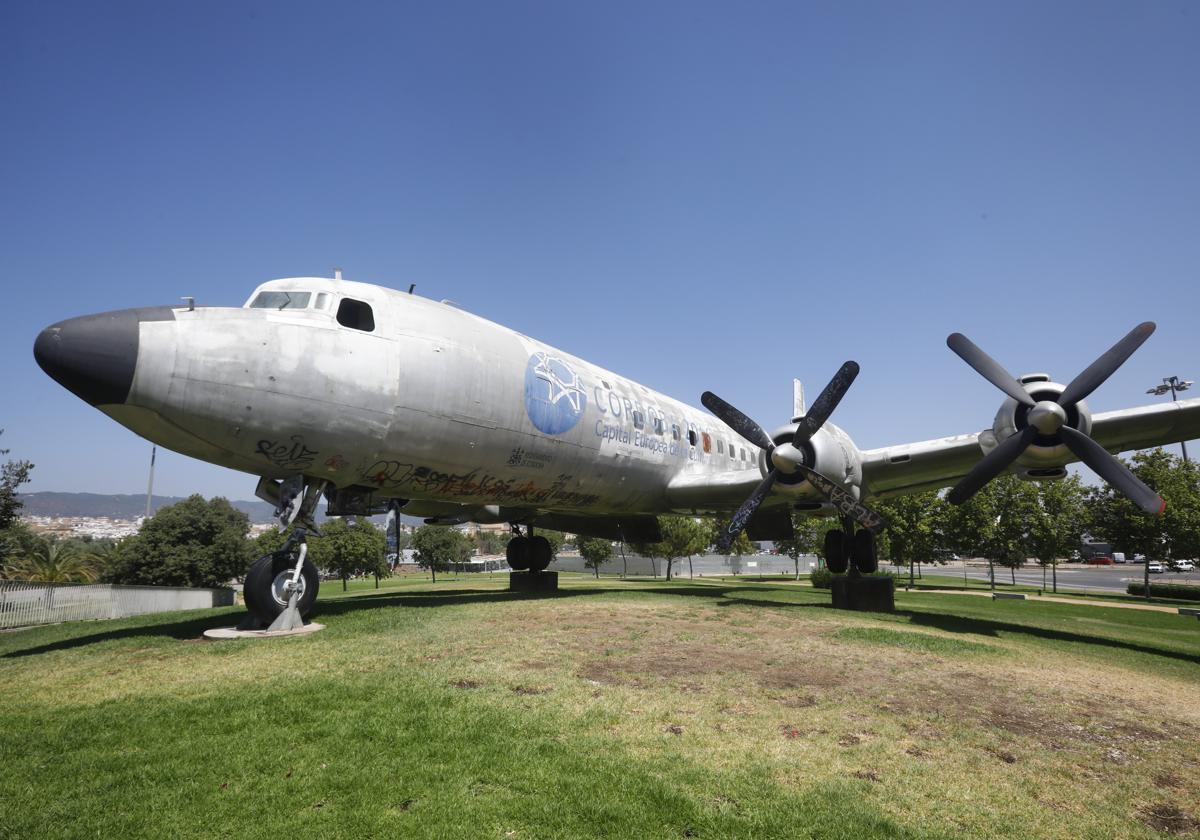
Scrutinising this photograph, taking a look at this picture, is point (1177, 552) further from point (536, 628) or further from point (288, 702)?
point (288, 702)

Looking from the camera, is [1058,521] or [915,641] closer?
[915,641]

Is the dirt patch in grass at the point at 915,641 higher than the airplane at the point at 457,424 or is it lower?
lower

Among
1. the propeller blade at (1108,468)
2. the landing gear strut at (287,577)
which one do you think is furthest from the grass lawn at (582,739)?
the propeller blade at (1108,468)

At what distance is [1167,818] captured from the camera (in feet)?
14.5

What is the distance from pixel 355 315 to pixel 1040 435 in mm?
13553

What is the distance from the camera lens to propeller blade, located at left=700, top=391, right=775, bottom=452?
49.1 feet

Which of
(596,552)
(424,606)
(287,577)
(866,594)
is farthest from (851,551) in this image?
(596,552)

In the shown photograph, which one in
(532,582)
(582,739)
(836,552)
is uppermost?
(836,552)

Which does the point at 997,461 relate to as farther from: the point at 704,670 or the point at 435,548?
the point at 435,548

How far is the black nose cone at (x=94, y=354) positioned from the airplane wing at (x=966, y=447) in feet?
52.2

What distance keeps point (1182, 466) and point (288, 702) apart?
2074 inches

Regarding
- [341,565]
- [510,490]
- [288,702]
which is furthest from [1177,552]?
[341,565]

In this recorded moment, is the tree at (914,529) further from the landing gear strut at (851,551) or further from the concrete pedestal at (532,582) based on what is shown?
the concrete pedestal at (532,582)

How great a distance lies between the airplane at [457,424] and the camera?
30.1 ft
